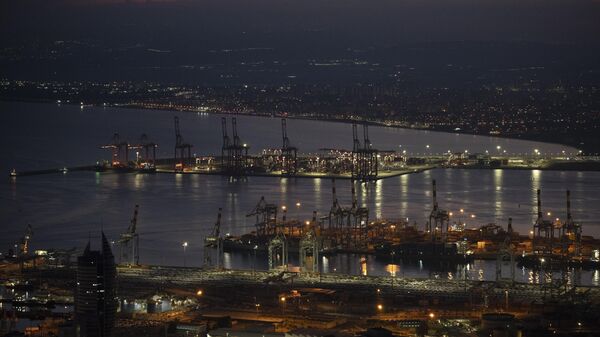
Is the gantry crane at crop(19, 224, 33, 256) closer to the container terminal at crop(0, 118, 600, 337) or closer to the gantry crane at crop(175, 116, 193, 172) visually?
the container terminal at crop(0, 118, 600, 337)

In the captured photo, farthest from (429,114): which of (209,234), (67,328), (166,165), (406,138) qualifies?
(67,328)

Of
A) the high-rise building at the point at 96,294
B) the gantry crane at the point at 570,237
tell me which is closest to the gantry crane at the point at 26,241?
the high-rise building at the point at 96,294

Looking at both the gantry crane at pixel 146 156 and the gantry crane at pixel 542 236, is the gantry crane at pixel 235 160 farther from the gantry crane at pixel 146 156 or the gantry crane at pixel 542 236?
the gantry crane at pixel 542 236

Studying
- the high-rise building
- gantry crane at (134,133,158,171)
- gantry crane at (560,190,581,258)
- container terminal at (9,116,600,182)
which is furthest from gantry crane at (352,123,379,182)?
the high-rise building

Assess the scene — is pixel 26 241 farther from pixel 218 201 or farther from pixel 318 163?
pixel 318 163

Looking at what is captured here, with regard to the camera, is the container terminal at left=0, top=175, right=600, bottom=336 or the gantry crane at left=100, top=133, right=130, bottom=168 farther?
the gantry crane at left=100, top=133, right=130, bottom=168

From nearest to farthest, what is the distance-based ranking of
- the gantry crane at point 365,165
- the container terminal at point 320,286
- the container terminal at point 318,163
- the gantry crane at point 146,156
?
the container terminal at point 320,286 → the gantry crane at point 365,165 → the container terminal at point 318,163 → the gantry crane at point 146,156

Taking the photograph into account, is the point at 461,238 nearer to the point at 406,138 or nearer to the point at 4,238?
the point at 4,238

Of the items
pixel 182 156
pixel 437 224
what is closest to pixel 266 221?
pixel 437 224
